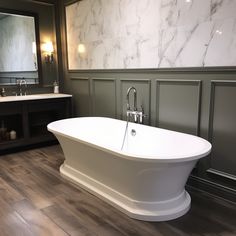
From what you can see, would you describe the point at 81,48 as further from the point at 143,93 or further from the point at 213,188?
the point at 213,188

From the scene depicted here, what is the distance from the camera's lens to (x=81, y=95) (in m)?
4.14

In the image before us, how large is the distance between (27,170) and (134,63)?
185 cm

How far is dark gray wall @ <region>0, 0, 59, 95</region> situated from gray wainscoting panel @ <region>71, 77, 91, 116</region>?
1.47ft

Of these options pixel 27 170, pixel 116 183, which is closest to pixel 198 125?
pixel 116 183

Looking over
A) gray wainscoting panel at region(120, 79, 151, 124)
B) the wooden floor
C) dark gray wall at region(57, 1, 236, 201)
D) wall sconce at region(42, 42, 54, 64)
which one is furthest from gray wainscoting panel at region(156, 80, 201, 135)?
wall sconce at region(42, 42, 54, 64)

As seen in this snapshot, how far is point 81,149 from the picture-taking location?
8.30 ft

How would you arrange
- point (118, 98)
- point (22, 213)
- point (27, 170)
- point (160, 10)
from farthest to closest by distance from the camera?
point (118, 98), point (27, 170), point (160, 10), point (22, 213)

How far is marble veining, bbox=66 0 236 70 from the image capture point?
2.24m

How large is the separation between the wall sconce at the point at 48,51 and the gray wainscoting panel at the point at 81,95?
1.72 ft

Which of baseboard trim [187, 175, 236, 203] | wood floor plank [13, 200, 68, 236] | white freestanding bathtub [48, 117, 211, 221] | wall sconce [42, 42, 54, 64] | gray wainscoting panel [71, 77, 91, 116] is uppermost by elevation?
wall sconce [42, 42, 54, 64]

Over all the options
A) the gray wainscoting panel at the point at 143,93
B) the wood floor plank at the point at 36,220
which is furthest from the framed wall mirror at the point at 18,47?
the wood floor plank at the point at 36,220

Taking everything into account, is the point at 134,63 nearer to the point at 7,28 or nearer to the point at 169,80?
the point at 169,80

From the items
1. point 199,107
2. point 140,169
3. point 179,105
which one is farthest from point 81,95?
point 140,169

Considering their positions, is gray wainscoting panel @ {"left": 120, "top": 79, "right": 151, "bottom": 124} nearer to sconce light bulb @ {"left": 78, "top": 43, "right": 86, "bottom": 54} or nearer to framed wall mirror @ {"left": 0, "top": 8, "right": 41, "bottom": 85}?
sconce light bulb @ {"left": 78, "top": 43, "right": 86, "bottom": 54}
